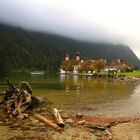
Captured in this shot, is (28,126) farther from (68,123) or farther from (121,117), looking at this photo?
(121,117)

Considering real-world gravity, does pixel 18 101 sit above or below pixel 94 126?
above

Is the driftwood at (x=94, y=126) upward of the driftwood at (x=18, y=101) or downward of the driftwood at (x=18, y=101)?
downward

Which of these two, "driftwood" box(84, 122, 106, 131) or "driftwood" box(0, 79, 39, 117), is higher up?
"driftwood" box(0, 79, 39, 117)

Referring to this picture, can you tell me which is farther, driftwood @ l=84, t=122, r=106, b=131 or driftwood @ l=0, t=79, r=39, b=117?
driftwood @ l=0, t=79, r=39, b=117

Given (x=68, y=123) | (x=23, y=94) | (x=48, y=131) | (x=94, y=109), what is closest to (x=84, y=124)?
(x=68, y=123)

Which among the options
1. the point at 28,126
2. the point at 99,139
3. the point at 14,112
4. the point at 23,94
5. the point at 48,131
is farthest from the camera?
the point at 23,94

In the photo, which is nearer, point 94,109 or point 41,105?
point 94,109

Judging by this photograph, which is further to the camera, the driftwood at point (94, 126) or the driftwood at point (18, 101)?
the driftwood at point (18, 101)

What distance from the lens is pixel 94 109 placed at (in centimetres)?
4131

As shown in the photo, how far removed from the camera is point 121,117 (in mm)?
35562

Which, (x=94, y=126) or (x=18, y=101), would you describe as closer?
(x=94, y=126)

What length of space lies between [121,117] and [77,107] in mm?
8641

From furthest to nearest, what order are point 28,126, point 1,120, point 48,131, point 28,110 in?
point 28,110 → point 1,120 → point 28,126 → point 48,131

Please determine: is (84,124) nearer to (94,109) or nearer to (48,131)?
(48,131)
